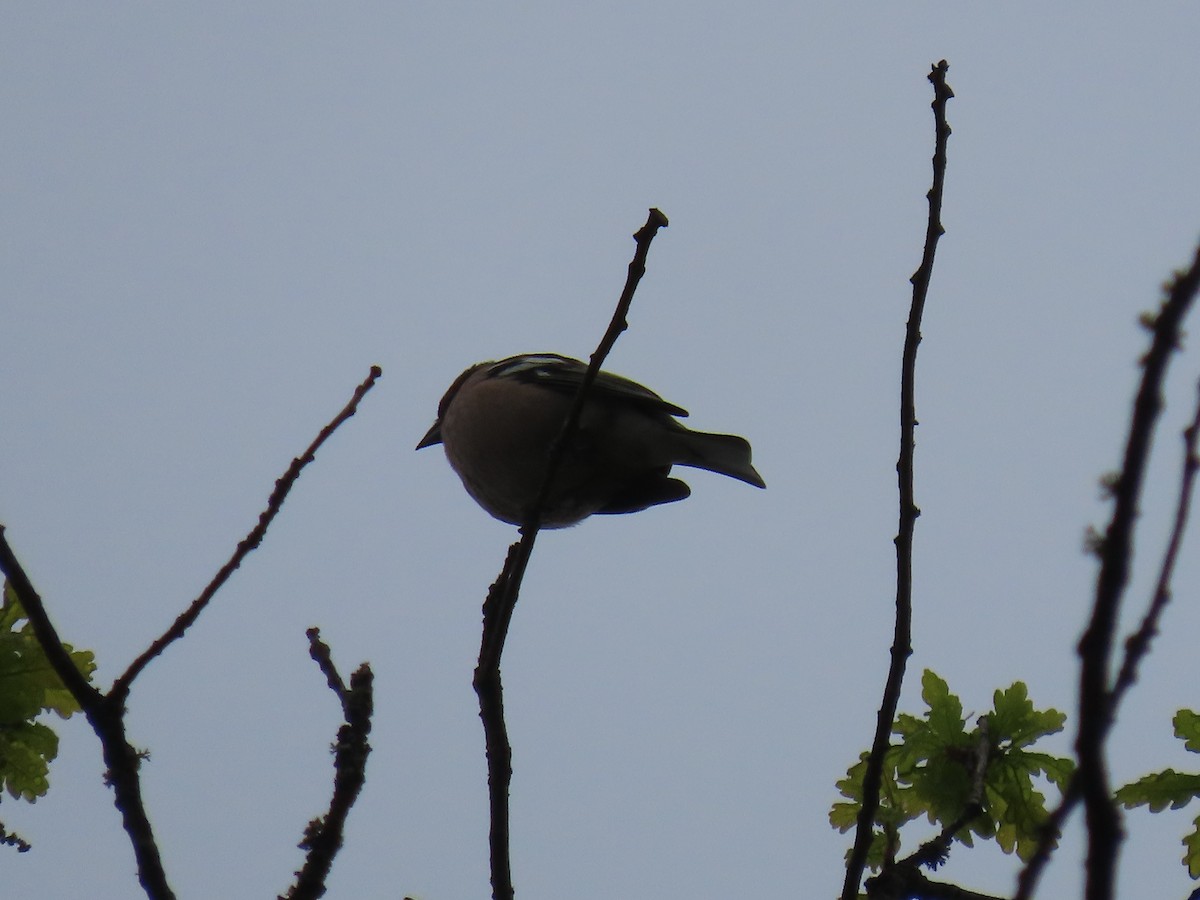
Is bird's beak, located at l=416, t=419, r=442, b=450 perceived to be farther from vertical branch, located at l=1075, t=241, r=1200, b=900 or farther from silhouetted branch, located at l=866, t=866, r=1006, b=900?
vertical branch, located at l=1075, t=241, r=1200, b=900

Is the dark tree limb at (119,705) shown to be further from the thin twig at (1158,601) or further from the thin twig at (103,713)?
the thin twig at (1158,601)

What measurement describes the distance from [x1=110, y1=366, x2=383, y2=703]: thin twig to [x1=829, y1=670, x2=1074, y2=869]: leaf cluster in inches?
80.1

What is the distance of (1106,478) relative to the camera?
4.48 feet

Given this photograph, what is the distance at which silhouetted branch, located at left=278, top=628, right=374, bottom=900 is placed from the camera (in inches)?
98.8

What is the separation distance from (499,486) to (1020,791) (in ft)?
10.2

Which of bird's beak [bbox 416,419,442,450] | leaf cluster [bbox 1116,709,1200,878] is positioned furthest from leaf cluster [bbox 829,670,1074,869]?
bird's beak [bbox 416,419,442,450]

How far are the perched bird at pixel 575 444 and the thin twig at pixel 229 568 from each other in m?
3.14

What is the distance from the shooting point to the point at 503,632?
136 inches

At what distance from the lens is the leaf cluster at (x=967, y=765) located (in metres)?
4.03

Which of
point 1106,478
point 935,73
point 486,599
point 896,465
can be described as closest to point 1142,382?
point 1106,478

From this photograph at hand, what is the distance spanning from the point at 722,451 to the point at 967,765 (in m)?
2.64

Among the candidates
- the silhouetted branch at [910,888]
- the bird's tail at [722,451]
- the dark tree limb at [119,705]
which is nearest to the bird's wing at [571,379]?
the bird's tail at [722,451]

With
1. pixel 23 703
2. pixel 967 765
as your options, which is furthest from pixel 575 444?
pixel 23 703

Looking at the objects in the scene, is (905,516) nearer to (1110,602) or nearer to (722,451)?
(1110,602)
